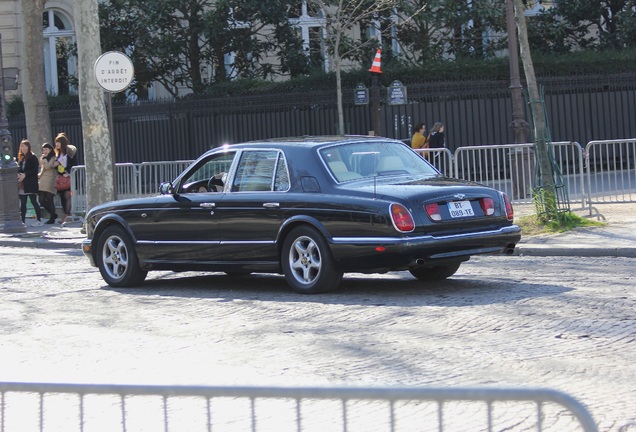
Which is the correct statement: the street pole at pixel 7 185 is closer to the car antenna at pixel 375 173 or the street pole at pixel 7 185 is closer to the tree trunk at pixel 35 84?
the tree trunk at pixel 35 84

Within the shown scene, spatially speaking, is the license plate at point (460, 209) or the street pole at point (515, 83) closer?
the license plate at point (460, 209)

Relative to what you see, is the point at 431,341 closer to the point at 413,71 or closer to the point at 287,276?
the point at 287,276

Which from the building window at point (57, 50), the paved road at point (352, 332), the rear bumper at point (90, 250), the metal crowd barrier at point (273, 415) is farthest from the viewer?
the building window at point (57, 50)

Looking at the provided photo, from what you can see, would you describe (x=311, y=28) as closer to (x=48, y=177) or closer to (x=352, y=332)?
(x=48, y=177)

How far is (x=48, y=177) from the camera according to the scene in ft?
72.2

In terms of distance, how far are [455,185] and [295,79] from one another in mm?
16918

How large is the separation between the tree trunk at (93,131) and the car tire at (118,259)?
8127mm

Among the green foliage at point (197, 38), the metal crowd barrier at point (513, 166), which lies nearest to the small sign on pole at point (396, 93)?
the green foliage at point (197, 38)

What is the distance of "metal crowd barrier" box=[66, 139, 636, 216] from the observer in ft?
55.1

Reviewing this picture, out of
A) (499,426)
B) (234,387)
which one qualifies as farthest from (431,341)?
(234,387)

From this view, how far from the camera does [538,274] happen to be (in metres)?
11.8

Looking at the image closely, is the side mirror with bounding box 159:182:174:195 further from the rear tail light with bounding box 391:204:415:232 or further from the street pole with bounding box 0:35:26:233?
the street pole with bounding box 0:35:26:233

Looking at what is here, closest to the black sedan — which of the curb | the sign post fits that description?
the curb

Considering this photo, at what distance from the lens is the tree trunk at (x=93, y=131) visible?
20.3 meters
